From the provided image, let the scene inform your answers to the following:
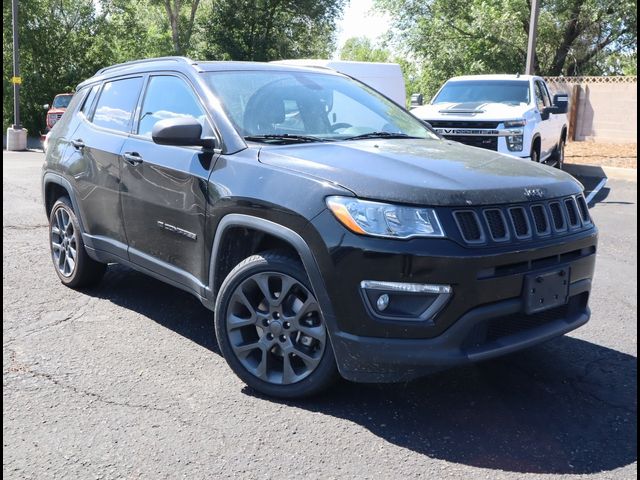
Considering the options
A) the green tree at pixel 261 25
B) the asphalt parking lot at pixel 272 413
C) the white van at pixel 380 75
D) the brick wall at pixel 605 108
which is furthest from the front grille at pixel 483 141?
the green tree at pixel 261 25

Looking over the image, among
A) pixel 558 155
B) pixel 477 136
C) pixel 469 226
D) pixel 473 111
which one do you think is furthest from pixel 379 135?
pixel 558 155

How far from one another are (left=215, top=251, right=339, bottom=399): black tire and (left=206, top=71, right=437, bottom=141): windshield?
84cm

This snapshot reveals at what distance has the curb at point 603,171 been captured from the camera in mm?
12875

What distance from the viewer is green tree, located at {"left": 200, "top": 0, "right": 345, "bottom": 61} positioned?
30984 millimetres

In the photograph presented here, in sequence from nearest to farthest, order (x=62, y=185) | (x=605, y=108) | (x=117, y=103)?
(x=117, y=103)
(x=62, y=185)
(x=605, y=108)

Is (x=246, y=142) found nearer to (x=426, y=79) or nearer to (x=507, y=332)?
(x=507, y=332)

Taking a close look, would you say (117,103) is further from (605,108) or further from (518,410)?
(605,108)

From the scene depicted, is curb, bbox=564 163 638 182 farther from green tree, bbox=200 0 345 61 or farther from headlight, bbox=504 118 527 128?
green tree, bbox=200 0 345 61

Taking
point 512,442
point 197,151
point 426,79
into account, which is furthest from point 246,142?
point 426,79

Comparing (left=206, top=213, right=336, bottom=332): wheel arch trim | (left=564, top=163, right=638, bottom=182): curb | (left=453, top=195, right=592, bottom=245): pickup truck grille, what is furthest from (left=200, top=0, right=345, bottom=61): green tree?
(left=453, top=195, right=592, bottom=245): pickup truck grille

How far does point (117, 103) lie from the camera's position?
513 cm

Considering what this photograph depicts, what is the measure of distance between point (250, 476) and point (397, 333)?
0.89m

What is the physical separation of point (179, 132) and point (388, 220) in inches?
53.1

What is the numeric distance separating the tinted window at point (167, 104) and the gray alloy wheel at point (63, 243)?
1249mm
